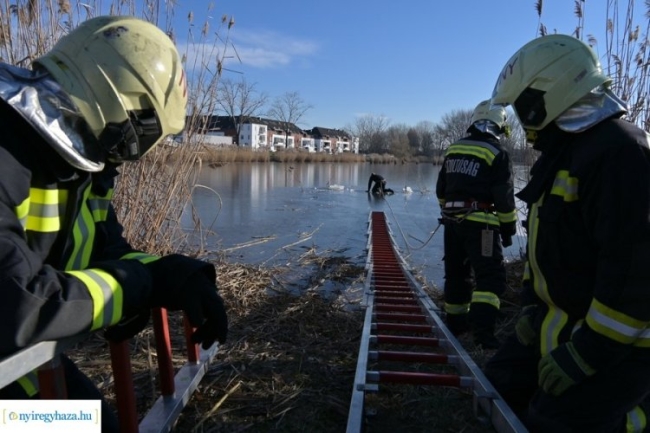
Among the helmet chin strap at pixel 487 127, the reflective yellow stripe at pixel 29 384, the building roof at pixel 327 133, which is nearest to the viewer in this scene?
the reflective yellow stripe at pixel 29 384

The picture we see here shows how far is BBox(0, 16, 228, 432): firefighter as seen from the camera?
4.18 feet

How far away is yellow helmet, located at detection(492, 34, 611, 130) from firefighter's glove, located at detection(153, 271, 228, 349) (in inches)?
63.5

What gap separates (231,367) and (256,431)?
0.71 meters

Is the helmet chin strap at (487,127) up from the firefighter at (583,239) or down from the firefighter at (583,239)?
up

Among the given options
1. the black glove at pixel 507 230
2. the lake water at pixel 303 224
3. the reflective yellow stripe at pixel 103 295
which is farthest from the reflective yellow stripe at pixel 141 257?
the lake water at pixel 303 224

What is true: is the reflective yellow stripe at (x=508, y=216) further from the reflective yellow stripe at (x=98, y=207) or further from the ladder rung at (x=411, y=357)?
the reflective yellow stripe at (x=98, y=207)

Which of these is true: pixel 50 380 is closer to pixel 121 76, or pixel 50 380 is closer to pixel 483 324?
pixel 121 76

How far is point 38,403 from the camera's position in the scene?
52.8 inches

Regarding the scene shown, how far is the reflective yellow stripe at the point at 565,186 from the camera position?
196cm

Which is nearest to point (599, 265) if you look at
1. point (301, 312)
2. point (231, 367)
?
point (231, 367)

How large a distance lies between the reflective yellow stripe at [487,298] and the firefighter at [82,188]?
2.68 metres

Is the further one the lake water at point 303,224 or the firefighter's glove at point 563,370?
the lake water at point 303,224

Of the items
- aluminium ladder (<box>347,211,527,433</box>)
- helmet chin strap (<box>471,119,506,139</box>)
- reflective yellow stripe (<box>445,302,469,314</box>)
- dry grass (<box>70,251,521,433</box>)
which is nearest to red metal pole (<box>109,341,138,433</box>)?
dry grass (<box>70,251,521,433</box>)

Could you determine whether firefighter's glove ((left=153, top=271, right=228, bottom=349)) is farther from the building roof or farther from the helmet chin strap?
the building roof
